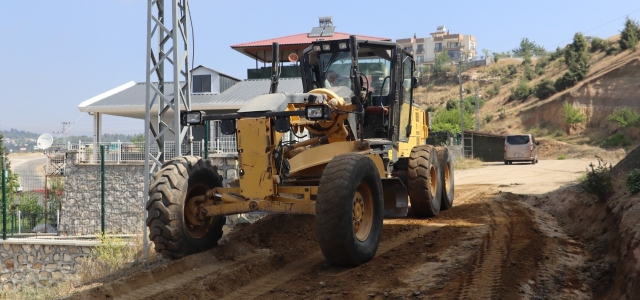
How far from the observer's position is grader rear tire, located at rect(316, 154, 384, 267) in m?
7.17

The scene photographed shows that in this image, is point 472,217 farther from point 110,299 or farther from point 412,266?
point 110,299

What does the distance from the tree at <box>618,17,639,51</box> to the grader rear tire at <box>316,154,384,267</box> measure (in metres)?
64.3

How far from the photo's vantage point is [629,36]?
65.2 metres

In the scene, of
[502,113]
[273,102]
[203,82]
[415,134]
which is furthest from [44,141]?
[502,113]

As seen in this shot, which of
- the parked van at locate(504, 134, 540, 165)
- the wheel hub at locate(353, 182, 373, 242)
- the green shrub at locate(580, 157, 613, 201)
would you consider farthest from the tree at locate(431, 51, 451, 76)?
the wheel hub at locate(353, 182, 373, 242)

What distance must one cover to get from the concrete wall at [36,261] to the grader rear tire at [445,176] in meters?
8.47

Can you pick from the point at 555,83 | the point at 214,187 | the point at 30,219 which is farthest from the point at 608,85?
the point at 214,187

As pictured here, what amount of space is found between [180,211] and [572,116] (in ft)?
180

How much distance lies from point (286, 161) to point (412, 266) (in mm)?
2130

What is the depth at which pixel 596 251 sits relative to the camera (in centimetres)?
837

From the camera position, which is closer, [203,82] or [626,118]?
[203,82]

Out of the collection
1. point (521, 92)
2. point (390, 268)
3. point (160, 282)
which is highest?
point (521, 92)

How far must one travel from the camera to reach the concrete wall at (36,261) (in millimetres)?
15898

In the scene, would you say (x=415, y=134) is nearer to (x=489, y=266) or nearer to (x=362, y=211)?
(x=362, y=211)
